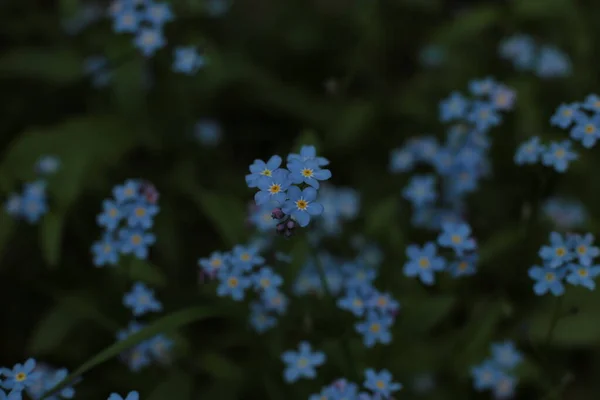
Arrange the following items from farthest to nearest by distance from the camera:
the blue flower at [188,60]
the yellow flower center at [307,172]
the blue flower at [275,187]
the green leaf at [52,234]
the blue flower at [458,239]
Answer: the blue flower at [188,60] → the green leaf at [52,234] → the blue flower at [458,239] → the yellow flower center at [307,172] → the blue flower at [275,187]

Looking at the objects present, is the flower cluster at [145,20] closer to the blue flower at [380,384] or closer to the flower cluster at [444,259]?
the flower cluster at [444,259]

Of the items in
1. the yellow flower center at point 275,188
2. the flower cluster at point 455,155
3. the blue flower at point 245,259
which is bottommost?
the yellow flower center at point 275,188

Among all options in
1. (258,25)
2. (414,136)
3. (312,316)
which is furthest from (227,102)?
(312,316)

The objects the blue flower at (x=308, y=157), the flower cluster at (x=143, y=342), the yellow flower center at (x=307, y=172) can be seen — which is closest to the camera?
the yellow flower center at (x=307, y=172)

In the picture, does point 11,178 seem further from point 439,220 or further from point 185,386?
point 439,220

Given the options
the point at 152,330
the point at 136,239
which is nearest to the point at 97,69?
the point at 136,239

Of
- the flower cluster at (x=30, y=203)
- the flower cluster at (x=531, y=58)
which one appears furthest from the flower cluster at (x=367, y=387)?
the flower cluster at (x=531, y=58)

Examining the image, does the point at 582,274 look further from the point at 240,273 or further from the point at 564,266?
the point at 240,273
